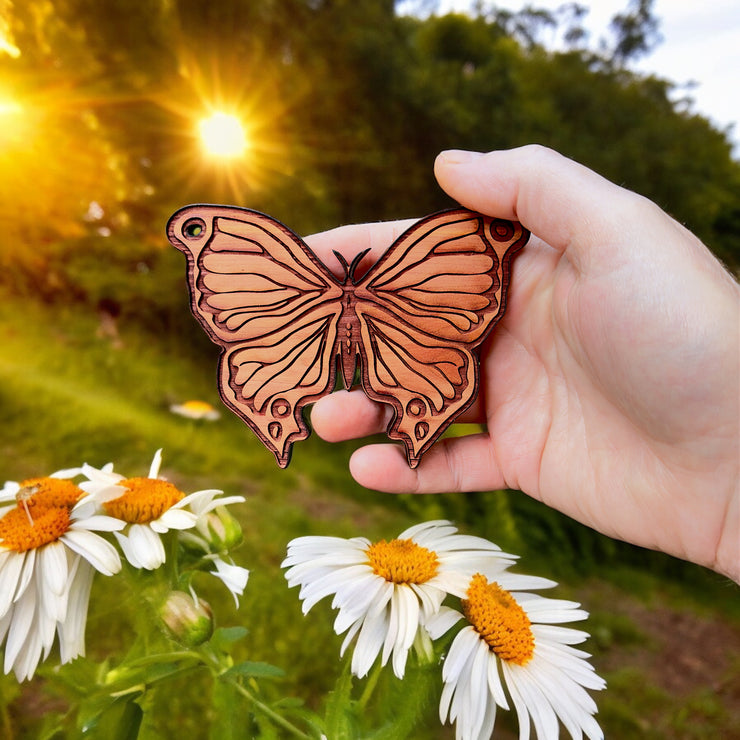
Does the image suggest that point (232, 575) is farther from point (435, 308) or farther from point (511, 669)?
point (435, 308)

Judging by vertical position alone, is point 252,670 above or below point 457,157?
below

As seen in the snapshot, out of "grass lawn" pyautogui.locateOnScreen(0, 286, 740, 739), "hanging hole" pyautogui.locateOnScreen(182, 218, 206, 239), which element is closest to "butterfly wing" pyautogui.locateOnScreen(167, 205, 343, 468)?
"hanging hole" pyautogui.locateOnScreen(182, 218, 206, 239)

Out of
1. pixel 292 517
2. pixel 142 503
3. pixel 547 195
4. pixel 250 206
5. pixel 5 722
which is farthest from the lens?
pixel 250 206

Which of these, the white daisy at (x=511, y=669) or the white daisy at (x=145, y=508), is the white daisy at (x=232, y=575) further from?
the white daisy at (x=511, y=669)

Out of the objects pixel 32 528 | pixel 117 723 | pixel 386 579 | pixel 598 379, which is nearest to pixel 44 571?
pixel 32 528

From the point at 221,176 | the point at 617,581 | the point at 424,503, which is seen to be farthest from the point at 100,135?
the point at 617,581
